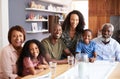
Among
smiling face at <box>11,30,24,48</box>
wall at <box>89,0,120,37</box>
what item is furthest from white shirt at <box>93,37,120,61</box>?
wall at <box>89,0,120,37</box>

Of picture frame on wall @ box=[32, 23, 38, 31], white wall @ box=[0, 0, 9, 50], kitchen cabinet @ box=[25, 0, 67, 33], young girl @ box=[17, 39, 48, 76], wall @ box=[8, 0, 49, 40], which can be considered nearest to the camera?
young girl @ box=[17, 39, 48, 76]

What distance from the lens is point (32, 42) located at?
A: 7.57 feet

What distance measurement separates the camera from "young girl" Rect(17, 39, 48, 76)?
2227 millimetres

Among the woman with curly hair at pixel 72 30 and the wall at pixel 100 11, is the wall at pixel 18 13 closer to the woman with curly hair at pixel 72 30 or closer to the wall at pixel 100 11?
the woman with curly hair at pixel 72 30

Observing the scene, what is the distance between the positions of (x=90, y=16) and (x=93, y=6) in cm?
36

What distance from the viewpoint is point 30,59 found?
89.3 inches

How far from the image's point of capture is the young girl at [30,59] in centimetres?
223

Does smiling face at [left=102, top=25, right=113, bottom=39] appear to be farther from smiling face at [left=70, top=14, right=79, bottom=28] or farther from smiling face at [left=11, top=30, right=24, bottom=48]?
smiling face at [left=11, top=30, right=24, bottom=48]

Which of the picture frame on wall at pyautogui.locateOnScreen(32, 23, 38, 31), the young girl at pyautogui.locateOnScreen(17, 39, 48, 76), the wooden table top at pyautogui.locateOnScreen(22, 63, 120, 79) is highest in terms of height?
the picture frame on wall at pyautogui.locateOnScreen(32, 23, 38, 31)

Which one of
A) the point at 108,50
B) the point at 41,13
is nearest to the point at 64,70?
the point at 108,50

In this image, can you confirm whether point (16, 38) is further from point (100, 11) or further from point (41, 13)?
point (100, 11)

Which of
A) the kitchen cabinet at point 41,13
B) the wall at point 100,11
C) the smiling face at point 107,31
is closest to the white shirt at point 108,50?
the smiling face at point 107,31

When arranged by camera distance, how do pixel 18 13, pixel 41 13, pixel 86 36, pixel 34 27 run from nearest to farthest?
pixel 86 36
pixel 18 13
pixel 34 27
pixel 41 13

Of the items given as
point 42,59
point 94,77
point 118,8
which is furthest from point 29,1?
point 118,8
